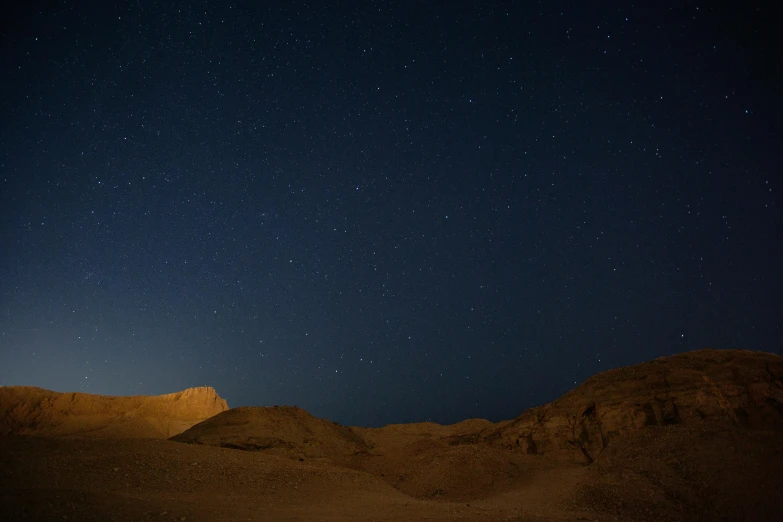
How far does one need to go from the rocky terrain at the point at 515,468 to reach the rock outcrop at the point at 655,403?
5 cm

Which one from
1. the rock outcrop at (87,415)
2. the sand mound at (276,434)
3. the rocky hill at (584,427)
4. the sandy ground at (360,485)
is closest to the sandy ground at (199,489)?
the sandy ground at (360,485)

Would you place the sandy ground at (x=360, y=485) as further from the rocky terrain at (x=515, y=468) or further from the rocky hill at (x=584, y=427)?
the rocky hill at (x=584, y=427)

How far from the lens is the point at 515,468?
1791cm

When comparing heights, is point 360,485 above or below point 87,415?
below

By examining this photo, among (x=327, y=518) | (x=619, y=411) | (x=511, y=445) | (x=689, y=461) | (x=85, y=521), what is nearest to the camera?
(x=85, y=521)

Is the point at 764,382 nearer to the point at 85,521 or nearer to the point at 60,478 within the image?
the point at 85,521

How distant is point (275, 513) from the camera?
364 inches

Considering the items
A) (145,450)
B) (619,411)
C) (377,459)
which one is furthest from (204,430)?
(619,411)

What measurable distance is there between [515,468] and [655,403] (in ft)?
22.3

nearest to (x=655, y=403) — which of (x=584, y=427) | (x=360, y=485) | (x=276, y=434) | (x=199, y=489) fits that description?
(x=584, y=427)

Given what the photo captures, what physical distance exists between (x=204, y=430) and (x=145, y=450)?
13412mm

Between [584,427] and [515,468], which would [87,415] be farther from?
[584,427]

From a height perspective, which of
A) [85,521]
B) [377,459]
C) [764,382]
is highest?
[764,382]

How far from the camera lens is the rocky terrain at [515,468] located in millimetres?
9203
